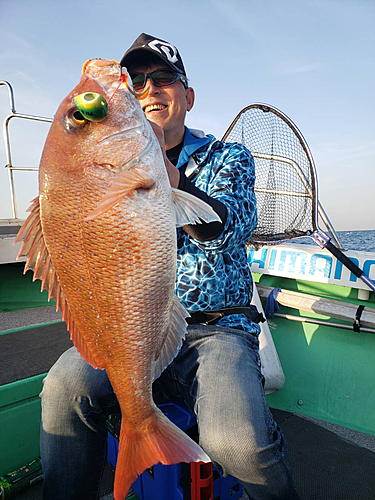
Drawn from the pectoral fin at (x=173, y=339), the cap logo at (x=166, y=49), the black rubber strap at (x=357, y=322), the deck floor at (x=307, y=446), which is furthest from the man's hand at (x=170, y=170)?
the black rubber strap at (x=357, y=322)

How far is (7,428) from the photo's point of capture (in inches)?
82.2

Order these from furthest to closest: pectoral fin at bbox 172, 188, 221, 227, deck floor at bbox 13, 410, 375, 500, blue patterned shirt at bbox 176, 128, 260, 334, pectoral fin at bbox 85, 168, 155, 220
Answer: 1. deck floor at bbox 13, 410, 375, 500
2. blue patterned shirt at bbox 176, 128, 260, 334
3. pectoral fin at bbox 172, 188, 221, 227
4. pectoral fin at bbox 85, 168, 155, 220

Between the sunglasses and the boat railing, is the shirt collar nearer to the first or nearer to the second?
the sunglasses

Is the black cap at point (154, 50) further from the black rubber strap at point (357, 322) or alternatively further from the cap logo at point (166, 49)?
the black rubber strap at point (357, 322)

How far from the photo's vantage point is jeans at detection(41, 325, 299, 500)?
139 cm

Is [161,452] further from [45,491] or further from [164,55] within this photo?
[164,55]

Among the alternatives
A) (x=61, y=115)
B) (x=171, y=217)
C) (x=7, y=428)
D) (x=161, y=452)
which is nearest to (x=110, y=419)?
(x=7, y=428)

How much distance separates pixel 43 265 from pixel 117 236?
1.14 ft

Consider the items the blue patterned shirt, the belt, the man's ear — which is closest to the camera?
the blue patterned shirt

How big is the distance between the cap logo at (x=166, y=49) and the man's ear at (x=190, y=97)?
250 millimetres

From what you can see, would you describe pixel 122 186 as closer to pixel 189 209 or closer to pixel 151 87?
pixel 189 209

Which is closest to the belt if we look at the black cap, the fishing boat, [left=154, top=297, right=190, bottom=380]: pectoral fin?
[left=154, top=297, right=190, bottom=380]: pectoral fin

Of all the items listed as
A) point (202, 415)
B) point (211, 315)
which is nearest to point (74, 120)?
point (211, 315)

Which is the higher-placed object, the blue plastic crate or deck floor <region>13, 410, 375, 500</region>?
the blue plastic crate
